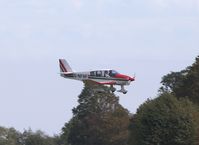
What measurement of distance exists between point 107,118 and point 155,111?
188ft

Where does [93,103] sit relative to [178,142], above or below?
above

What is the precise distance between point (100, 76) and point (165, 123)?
953 centimetres

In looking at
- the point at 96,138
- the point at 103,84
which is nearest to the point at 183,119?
the point at 103,84

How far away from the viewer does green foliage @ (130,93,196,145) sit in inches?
4751

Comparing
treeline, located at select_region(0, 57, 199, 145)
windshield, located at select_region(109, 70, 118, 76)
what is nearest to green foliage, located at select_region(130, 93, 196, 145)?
treeline, located at select_region(0, 57, 199, 145)

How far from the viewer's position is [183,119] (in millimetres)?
121500

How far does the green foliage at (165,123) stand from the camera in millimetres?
120681

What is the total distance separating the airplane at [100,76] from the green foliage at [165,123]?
8.35 meters

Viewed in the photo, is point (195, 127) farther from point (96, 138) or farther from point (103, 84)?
point (96, 138)

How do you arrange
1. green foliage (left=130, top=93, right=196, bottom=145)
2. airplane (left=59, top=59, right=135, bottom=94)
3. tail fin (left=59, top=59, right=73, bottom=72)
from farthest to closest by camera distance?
green foliage (left=130, top=93, right=196, bottom=145)
tail fin (left=59, top=59, right=73, bottom=72)
airplane (left=59, top=59, right=135, bottom=94)

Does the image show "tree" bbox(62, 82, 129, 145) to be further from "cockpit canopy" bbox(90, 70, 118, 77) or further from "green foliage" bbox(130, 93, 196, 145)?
"cockpit canopy" bbox(90, 70, 118, 77)

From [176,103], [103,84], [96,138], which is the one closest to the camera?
[103,84]

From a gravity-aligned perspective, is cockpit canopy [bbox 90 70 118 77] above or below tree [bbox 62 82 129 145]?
below

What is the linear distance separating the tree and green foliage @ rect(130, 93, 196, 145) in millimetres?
46816
